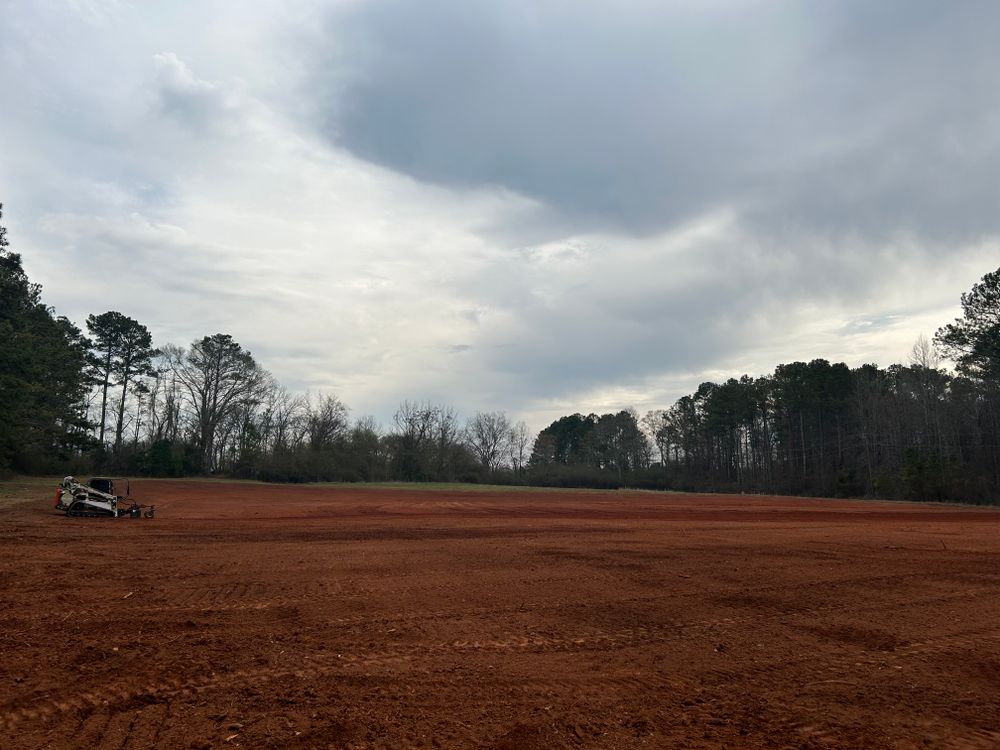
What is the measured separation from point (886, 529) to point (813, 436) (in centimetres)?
7316

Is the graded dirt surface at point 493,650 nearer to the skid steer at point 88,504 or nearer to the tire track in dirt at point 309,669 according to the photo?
the tire track in dirt at point 309,669

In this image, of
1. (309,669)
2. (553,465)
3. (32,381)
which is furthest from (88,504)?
(553,465)

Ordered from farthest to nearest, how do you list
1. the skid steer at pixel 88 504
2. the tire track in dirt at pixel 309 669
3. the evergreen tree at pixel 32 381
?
the evergreen tree at pixel 32 381 → the skid steer at pixel 88 504 → the tire track in dirt at pixel 309 669

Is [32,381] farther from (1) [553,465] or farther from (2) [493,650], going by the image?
(1) [553,465]

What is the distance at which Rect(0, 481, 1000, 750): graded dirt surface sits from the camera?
461 cm

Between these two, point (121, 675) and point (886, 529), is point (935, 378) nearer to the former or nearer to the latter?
point (886, 529)

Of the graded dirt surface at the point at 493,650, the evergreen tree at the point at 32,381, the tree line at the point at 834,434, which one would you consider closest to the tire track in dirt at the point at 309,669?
the graded dirt surface at the point at 493,650

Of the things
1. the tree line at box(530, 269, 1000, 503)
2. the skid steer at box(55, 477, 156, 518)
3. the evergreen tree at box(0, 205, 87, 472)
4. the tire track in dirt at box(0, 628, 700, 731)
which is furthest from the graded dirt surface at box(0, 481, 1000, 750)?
the tree line at box(530, 269, 1000, 503)

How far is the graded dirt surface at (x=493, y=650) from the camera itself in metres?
4.61

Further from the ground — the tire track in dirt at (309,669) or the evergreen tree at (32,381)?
the evergreen tree at (32,381)

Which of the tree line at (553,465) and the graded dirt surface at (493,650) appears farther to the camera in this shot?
the tree line at (553,465)

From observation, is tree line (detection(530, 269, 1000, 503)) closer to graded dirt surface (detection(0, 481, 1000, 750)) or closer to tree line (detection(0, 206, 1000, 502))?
tree line (detection(0, 206, 1000, 502))

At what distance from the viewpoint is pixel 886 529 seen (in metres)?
21.0

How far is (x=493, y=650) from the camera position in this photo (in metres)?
6.56
